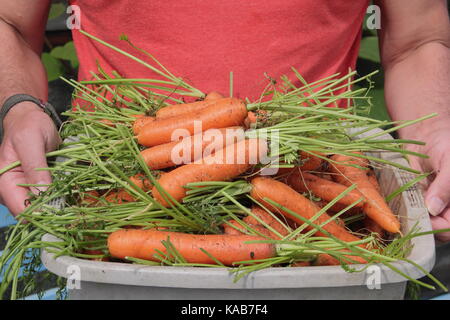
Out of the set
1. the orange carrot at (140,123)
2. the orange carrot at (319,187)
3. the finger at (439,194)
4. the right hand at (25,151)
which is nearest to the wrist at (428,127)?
the finger at (439,194)

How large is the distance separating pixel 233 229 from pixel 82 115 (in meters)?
0.54

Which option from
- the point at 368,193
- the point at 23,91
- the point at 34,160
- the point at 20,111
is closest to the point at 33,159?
the point at 34,160

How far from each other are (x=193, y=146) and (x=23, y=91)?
0.65 meters

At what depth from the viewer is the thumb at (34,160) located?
42.1 inches

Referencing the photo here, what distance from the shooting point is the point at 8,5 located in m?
1.43

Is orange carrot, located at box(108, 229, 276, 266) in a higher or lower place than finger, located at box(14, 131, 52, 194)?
lower

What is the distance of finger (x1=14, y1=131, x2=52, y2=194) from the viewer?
1071 millimetres

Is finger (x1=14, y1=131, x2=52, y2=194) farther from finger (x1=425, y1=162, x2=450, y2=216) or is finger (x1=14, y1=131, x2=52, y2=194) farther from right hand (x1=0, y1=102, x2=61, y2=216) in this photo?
finger (x1=425, y1=162, x2=450, y2=216)

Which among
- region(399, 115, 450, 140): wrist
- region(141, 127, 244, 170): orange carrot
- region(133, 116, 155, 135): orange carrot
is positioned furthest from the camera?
region(399, 115, 450, 140): wrist

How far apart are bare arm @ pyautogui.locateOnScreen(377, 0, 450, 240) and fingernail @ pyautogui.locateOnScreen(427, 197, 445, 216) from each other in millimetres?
150

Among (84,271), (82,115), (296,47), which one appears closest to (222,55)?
(296,47)

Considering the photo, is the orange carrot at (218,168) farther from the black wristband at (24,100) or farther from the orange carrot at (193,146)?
the black wristband at (24,100)

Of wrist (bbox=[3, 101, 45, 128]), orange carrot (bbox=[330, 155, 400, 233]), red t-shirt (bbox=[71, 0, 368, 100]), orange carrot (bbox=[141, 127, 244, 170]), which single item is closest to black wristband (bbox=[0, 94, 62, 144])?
wrist (bbox=[3, 101, 45, 128])

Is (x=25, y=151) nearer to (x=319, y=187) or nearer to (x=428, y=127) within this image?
(x=319, y=187)
